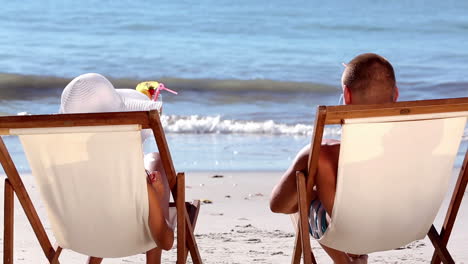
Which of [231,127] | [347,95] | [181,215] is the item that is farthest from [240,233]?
[231,127]

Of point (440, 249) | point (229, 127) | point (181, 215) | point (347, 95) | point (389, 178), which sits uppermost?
point (347, 95)

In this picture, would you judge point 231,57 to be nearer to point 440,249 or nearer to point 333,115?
point 440,249

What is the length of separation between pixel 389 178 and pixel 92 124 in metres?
0.94

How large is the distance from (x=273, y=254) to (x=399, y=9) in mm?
16351

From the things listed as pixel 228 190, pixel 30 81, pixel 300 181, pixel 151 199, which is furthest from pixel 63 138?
pixel 30 81

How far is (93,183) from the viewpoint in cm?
300

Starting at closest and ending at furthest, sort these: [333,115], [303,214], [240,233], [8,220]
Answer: [333,115] < [303,214] < [8,220] < [240,233]

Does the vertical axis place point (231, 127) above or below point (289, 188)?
below

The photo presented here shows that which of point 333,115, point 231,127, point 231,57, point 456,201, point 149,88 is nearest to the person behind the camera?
point 333,115

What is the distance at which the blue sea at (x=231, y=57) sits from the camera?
934 cm

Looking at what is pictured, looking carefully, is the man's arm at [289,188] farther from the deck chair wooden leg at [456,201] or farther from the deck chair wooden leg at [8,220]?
the deck chair wooden leg at [8,220]

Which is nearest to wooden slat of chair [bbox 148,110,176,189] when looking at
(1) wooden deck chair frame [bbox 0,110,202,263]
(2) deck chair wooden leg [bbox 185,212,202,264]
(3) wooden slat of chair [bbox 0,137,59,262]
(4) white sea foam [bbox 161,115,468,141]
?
(1) wooden deck chair frame [bbox 0,110,202,263]

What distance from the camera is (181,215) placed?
3029 millimetres

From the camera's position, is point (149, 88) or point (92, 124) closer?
point (92, 124)
